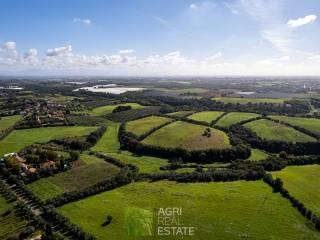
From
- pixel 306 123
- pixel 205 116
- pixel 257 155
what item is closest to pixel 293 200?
pixel 257 155

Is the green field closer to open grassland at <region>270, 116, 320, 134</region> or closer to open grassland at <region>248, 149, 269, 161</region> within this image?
open grassland at <region>270, 116, 320, 134</region>

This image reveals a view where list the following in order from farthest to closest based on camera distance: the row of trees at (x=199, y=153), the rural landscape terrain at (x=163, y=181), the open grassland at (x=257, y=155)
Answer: the open grassland at (x=257, y=155)
the row of trees at (x=199, y=153)
the rural landscape terrain at (x=163, y=181)

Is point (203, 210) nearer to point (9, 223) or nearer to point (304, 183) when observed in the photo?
point (304, 183)

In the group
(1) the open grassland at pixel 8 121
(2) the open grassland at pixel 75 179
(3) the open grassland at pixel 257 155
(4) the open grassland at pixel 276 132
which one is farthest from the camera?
(1) the open grassland at pixel 8 121

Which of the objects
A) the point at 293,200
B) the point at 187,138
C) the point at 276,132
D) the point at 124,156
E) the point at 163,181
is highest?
the point at 276,132

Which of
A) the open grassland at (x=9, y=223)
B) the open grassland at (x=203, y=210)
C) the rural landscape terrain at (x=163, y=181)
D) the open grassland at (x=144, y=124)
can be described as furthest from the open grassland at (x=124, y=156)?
the open grassland at (x=9, y=223)

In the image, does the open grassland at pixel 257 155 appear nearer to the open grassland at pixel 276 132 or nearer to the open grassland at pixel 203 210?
the open grassland at pixel 276 132

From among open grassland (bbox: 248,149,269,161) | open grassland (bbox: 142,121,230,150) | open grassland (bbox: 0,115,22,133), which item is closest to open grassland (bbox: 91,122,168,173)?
open grassland (bbox: 142,121,230,150)
